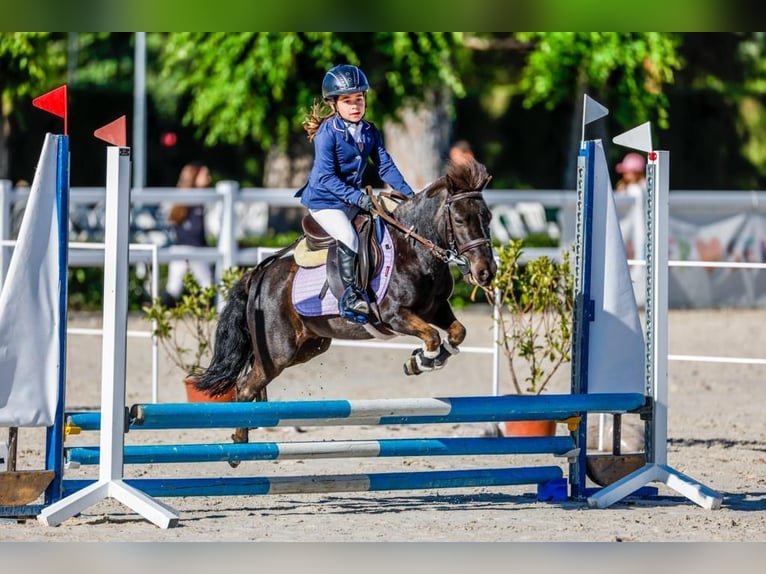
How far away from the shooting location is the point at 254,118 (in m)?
17.0

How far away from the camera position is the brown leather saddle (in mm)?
6203

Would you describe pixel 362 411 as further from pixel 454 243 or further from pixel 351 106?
pixel 351 106

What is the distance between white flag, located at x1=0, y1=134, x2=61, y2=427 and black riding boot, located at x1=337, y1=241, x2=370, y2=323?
131 cm

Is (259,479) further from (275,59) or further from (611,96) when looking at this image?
(611,96)

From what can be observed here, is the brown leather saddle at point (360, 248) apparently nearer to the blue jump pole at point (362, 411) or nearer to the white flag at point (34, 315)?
the blue jump pole at point (362, 411)

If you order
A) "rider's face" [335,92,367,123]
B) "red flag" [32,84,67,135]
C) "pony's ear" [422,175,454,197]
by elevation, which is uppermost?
"rider's face" [335,92,367,123]

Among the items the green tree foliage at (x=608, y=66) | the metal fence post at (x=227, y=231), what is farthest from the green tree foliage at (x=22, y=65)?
the green tree foliage at (x=608, y=66)

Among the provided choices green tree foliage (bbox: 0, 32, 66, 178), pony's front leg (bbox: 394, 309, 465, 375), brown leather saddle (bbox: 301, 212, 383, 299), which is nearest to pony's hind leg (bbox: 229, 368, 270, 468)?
brown leather saddle (bbox: 301, 212, 383, 299)

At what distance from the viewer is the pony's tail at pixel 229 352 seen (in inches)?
269

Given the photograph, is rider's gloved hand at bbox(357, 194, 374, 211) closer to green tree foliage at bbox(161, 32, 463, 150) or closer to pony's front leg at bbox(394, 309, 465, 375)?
pony's front leg at bbox(394, 309, 465, 375)
